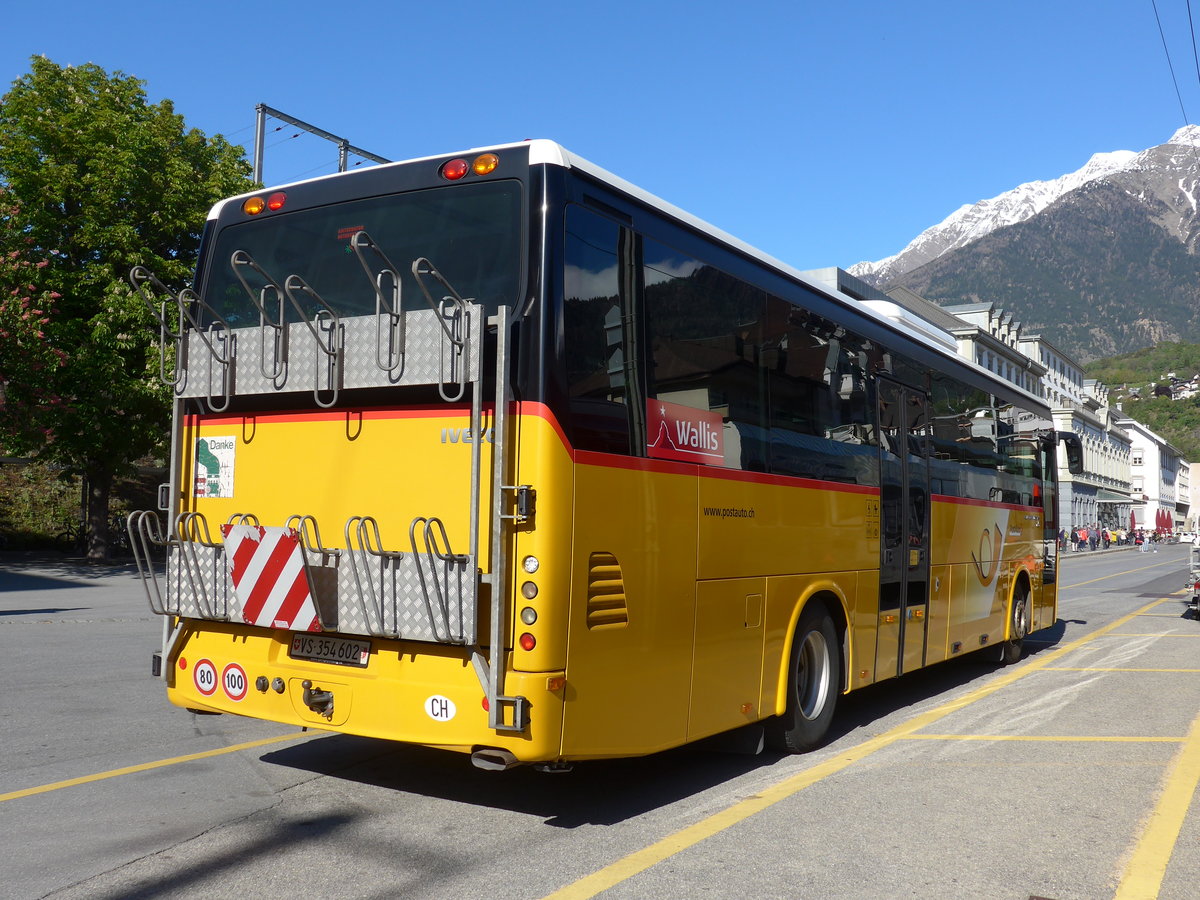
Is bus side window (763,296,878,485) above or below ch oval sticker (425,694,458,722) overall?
above

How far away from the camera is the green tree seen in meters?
A: 22.3

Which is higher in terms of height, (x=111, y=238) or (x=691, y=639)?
(x=111, y=238)

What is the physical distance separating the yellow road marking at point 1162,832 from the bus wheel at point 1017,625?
15.3ft

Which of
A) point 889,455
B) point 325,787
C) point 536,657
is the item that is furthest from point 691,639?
point 889,455

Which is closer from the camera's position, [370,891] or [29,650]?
[370,891]

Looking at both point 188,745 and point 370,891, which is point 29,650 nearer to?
point 188,745

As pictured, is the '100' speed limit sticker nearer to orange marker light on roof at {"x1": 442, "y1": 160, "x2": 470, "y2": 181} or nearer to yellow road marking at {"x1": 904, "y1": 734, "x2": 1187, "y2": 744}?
orange marker light on roof at {"x1": 442, "y1": 160, "x2": 470, "y2": 181}

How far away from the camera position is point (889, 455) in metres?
8.46

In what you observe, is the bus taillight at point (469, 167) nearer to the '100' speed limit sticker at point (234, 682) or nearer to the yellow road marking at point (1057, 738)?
the '100' speed limit sticker at point (234, 682)

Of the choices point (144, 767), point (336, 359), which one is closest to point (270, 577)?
point (336, 359)

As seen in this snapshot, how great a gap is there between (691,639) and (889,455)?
11.5 feet

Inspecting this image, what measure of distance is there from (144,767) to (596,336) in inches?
149

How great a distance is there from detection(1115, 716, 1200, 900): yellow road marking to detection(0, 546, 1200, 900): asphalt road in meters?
0.02

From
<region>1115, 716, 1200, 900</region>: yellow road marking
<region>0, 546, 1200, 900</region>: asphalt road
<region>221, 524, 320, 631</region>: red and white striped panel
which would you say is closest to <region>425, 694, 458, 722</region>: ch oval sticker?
<region>0, 546, 1200, 900</region>: asphalt road
